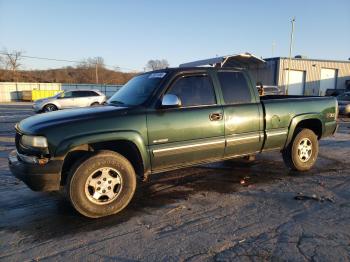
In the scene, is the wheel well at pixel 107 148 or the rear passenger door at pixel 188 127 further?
the rear passenger door at pixel 188 127

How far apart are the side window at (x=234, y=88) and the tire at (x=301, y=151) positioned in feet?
4.65

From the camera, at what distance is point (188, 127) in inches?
177

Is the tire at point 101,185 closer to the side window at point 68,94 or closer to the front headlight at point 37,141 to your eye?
the front headlight at point 37,141

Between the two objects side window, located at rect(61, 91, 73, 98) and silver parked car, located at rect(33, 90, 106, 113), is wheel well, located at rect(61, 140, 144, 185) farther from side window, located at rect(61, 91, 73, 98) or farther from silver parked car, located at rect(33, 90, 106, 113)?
side window, located at rect(61, 91, 73, 98)

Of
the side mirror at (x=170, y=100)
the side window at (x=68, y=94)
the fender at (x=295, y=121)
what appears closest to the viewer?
the side mirror at (x=170, y=100)

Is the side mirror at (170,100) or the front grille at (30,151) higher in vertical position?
the side mirror at (170,100)

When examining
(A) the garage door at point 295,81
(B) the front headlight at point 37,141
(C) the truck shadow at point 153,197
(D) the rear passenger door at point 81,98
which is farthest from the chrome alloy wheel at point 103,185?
(A) the garage door at point 295,81

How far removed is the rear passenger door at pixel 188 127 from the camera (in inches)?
170

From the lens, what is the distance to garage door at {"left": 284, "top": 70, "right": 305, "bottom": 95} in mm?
35062

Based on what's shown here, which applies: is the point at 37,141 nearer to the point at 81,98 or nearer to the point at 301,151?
the point at 301,151

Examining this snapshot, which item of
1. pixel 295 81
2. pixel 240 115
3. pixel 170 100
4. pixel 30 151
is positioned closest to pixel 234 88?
pixel 240 115

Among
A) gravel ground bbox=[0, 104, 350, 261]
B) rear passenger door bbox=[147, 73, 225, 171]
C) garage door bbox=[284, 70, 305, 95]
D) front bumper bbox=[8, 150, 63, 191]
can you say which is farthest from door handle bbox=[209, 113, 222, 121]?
garage door bbox=[284, 70, 305, 95]

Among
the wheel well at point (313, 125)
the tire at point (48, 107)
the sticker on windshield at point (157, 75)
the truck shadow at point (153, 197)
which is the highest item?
the sticker on windshield at point (157, 75)

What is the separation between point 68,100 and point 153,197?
17.3 meters
